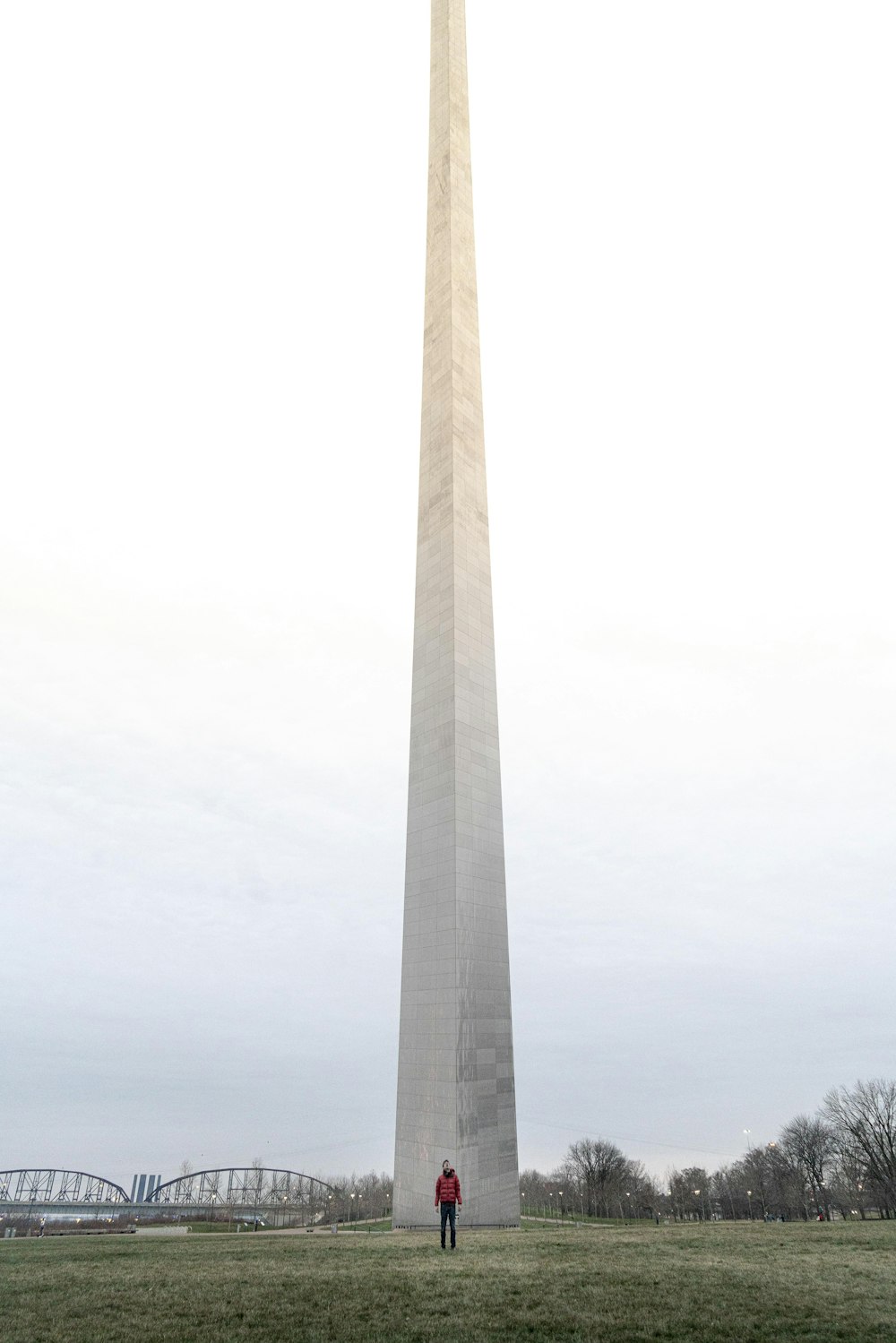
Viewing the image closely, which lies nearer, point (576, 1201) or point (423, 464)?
point (423, 464)

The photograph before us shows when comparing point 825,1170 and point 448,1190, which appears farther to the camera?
point 825,1170

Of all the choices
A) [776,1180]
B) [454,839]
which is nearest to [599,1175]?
[776,1180]

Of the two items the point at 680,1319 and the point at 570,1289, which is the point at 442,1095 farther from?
the point at 680,1319

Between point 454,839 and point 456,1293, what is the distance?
57.6ft

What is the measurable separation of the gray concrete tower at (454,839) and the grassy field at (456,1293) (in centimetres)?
976

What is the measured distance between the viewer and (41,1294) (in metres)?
10.2

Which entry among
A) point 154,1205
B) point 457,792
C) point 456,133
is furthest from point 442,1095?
point 154,1205

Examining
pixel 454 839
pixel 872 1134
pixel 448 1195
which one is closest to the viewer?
pixel 448 1195

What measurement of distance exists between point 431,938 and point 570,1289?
1674 centimetres

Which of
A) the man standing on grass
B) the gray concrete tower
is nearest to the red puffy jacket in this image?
the man standing on grass

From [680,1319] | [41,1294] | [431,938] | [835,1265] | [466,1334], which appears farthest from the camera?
[431,938]

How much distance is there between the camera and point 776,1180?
8606 centimetres

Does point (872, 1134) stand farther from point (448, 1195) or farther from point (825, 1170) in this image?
point (448, 1195)

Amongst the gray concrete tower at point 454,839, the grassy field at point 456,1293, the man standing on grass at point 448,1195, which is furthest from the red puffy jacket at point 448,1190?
the gray concrete tower at point 454,839
